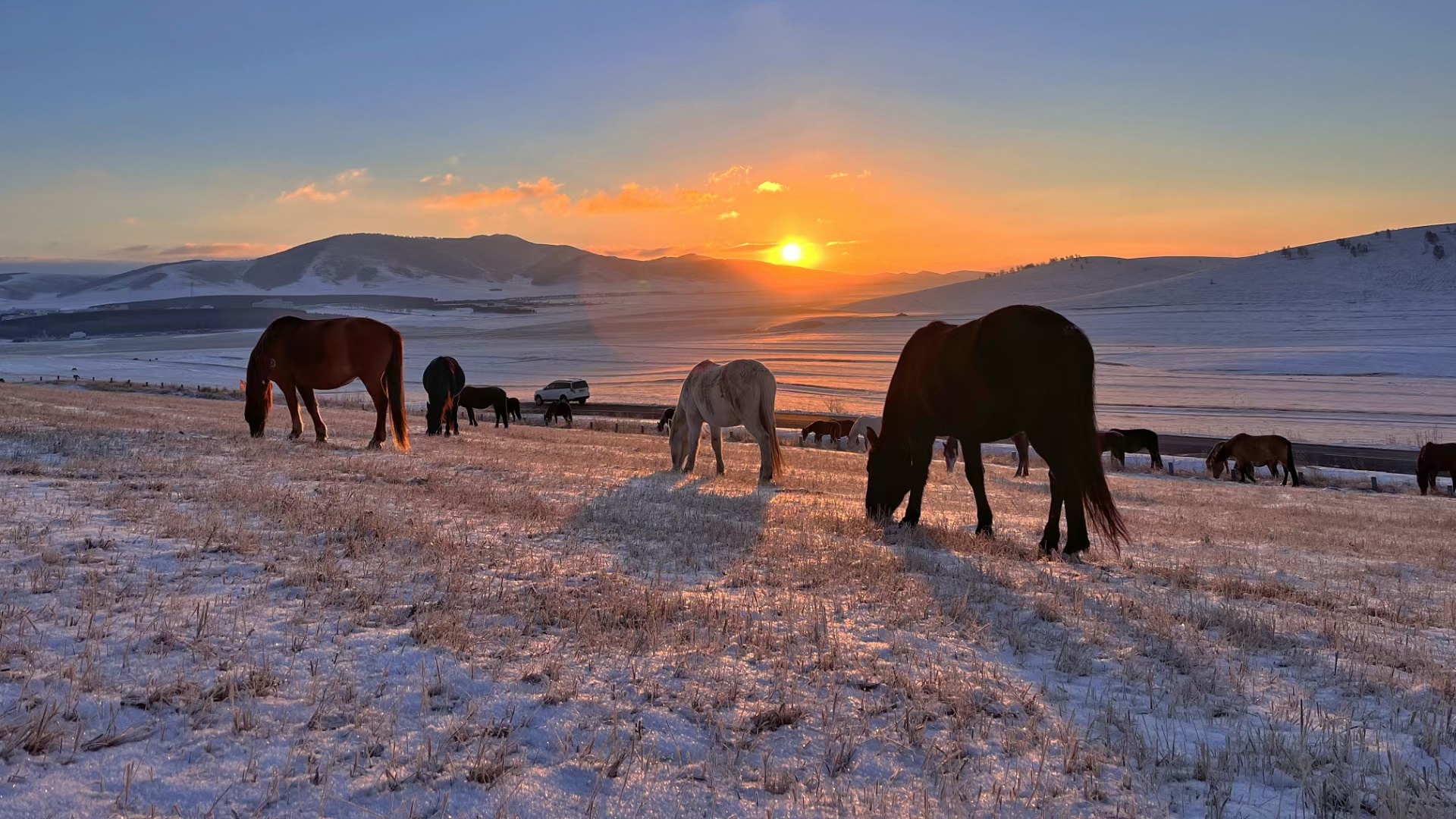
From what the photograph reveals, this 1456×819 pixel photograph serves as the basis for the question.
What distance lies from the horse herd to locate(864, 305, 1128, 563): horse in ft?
0.04

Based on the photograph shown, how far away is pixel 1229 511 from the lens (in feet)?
51.6

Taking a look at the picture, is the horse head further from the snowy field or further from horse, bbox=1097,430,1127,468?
horse, bbox=1097,430,1127,468

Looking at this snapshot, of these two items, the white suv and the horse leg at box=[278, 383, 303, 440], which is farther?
the white suv

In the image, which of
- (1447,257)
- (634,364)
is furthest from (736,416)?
(1447,257)

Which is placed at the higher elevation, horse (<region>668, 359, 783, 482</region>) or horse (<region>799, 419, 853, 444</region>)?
horse (<region>668, 359, 783, 482</region>)

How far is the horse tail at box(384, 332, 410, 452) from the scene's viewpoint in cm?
1481

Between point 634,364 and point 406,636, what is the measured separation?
76600mm

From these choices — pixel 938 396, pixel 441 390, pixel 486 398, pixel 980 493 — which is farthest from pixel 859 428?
pixel 938 396

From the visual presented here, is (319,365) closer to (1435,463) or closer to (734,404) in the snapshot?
(734,404)

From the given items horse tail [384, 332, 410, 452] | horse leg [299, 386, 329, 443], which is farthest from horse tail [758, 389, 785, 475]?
horse leg [299, 386, 329, 443]

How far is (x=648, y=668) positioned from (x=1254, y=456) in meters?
27.9

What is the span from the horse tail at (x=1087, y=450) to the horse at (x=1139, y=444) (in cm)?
2190

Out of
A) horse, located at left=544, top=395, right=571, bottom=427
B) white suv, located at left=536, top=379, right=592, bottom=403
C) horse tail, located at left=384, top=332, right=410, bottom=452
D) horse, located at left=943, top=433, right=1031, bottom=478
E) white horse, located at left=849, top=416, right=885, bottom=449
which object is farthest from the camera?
white suv, located at left=536, top=379, right=592, bottom=403

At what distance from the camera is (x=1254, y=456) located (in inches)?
1041
